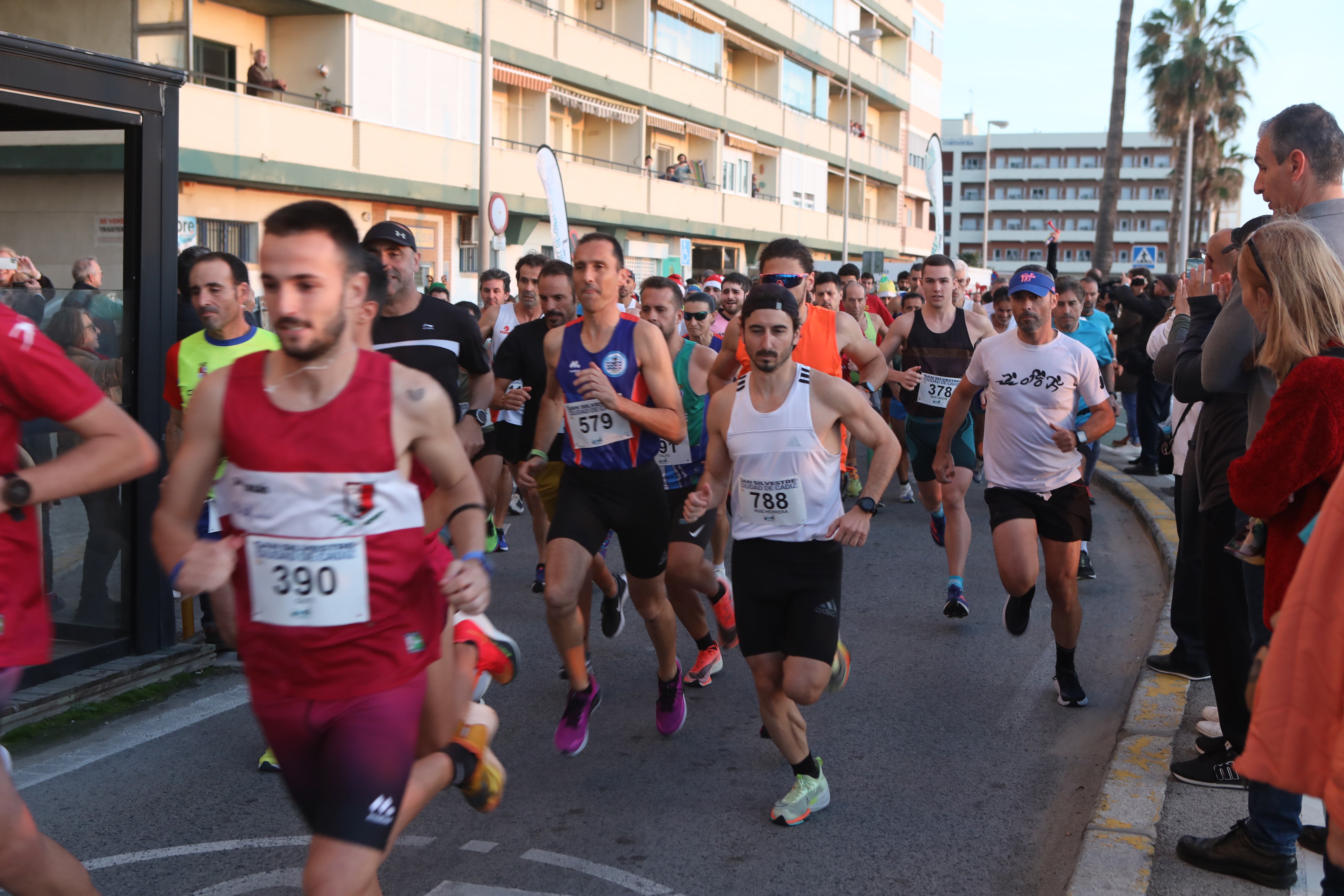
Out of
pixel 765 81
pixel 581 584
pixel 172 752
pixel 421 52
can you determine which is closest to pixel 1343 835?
pixel 581 584

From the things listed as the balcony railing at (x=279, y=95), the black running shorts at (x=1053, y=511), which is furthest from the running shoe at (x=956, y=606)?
the balcony railing at (x=279, y=95)

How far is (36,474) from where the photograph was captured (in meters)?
2.95

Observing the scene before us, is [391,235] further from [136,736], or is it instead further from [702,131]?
[702,131]

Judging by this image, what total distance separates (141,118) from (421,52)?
19519 millimetres

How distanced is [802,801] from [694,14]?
115 ft

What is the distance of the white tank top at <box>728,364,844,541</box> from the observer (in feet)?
A: 15.4

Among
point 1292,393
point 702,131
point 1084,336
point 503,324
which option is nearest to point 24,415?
point 1292,393

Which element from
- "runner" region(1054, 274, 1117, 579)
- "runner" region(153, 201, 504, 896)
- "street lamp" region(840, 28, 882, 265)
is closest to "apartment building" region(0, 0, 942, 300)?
"street lamp" region(840, 28, 882, 265)

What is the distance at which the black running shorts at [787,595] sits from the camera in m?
4.61

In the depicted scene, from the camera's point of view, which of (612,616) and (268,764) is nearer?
(268,764)

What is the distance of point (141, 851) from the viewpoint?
4176mm

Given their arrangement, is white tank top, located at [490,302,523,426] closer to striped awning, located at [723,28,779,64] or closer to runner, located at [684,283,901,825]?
runner, located at [684,283,901,825]

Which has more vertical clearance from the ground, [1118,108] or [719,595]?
[1118,108]

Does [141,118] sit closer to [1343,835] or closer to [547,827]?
[547,827]
